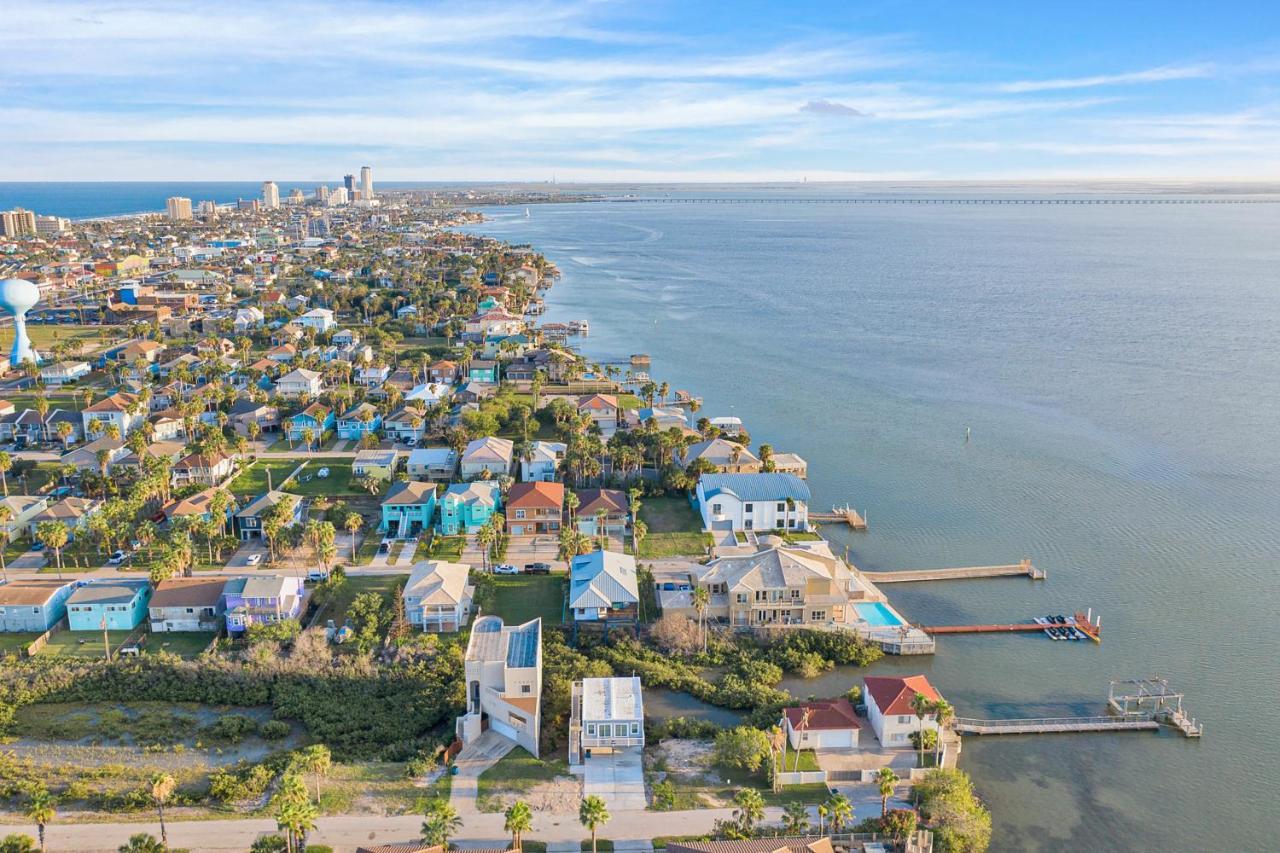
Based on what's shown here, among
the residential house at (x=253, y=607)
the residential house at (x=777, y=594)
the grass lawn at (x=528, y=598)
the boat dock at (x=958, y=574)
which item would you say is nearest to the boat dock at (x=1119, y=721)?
the residential house at (x=777, y=594)

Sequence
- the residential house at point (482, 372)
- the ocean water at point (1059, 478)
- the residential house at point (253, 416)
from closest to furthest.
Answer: the ocean water at point (1059, 478)
the residential house at point (253, 416)
the residential house at point (482, 372)

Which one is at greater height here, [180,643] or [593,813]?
[593,813]

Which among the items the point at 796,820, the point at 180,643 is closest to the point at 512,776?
the point at 796,820

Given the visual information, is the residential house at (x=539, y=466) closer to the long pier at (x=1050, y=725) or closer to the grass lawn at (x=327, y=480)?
the grass lawn at (x=327, y=480)

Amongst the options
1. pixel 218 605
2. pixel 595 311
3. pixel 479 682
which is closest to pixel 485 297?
pixel 595 311

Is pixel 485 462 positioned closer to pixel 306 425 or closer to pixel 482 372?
pixel 306 425

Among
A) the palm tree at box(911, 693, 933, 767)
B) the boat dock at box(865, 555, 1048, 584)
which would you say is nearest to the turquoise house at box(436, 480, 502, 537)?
the boat dock at box(865, 555, 1048, 584)
